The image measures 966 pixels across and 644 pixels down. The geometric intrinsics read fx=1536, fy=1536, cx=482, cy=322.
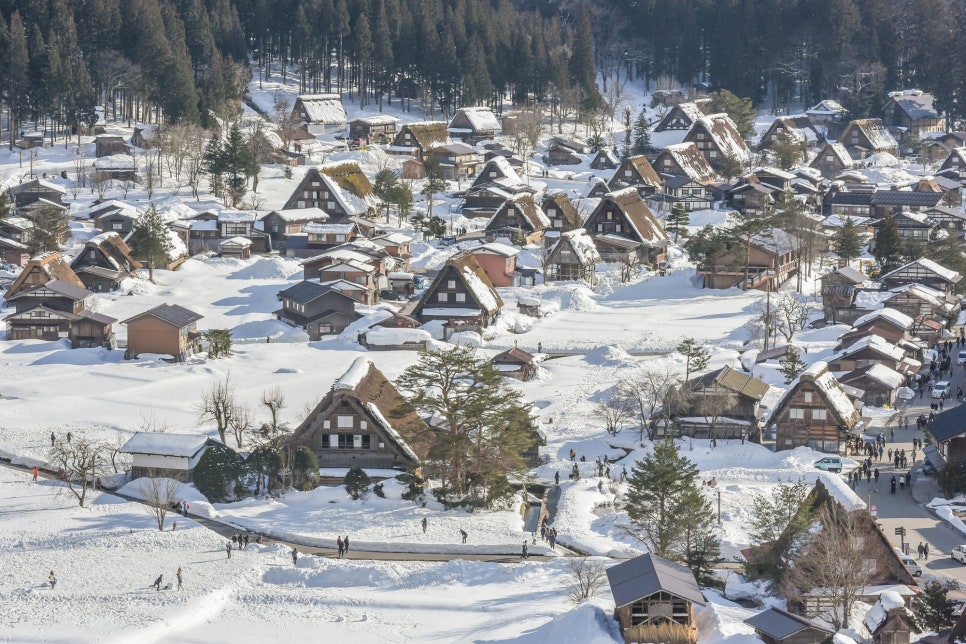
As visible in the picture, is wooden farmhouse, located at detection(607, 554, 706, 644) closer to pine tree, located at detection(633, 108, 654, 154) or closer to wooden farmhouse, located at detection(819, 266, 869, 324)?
wooden farmhouse, located at detection(819, 266, 869, 324)

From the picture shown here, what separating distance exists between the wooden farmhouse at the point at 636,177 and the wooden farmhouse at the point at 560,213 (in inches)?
292

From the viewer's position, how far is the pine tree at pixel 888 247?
2603 inches

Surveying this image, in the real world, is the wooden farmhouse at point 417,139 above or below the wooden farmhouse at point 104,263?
above

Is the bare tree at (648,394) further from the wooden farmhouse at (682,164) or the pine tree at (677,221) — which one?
the wooden farmhouse at (682,164)

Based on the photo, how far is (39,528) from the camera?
37.2m

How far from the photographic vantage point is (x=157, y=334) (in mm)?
53094

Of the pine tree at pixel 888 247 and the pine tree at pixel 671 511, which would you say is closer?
the pine tree at pixel 671 511

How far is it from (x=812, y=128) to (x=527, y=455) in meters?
63.9

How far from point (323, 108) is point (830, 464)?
5570 cm

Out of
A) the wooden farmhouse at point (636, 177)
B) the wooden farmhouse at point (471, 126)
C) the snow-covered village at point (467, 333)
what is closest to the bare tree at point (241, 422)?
the snow-covered village at point (467, 333)

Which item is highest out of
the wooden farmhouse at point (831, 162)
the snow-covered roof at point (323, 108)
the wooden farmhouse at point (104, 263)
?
the snow-covered roof at point (323, 108)

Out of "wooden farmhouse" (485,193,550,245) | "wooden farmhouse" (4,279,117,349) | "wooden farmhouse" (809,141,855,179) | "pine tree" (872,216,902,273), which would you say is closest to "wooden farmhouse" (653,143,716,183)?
"wooden farmhouse" (809,141,855,179)

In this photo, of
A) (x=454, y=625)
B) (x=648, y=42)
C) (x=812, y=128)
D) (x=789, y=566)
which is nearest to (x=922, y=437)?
(x=789, y=566)

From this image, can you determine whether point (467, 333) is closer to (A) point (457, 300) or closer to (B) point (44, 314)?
(A) point (457, 300)
